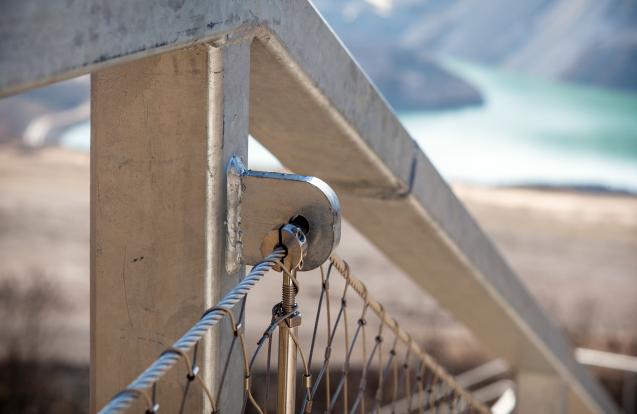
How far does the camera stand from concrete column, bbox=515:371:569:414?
74.5 inches

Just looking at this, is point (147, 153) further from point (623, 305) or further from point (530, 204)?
point (530, 204)

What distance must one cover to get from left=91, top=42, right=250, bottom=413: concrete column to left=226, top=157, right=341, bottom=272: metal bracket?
0.05 feet

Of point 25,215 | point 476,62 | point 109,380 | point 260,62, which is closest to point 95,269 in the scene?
point 109,380

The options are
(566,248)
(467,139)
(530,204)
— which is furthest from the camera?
(467,139)

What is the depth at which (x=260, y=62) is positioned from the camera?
765 millimetres

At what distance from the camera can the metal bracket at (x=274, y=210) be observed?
0.67m

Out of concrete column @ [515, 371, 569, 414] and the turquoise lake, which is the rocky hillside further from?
concrete column @ [515, 371, 569, 414]

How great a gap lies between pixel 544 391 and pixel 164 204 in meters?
1.47

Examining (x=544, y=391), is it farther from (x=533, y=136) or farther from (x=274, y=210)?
(x=533, y=136)

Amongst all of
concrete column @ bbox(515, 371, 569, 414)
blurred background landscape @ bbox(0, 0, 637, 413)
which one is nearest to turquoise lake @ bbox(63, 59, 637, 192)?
blurred background landscape @ bbox(0, 0, 637, 413)

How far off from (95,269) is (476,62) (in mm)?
6546

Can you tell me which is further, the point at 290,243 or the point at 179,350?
the point at 290,243

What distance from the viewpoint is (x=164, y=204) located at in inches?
26.8

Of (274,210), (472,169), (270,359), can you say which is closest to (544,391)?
(270,359)
